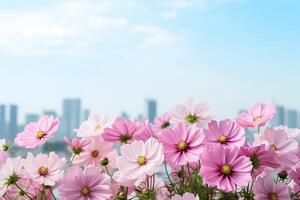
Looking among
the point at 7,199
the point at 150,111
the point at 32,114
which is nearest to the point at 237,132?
the point at 7,199

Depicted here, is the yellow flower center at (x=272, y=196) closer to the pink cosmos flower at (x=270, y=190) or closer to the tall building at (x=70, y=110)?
the pink cosmos flower at (x=270, y=190)

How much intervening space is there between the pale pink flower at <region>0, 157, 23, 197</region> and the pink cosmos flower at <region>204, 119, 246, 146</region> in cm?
26

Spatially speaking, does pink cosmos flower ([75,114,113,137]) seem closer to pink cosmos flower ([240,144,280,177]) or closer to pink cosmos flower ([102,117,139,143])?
pink cosmos flower ([102,117,139,143])

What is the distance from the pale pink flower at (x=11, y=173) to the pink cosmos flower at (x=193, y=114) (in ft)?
0.75

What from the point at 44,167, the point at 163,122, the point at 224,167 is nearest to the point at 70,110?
the point at 163,122

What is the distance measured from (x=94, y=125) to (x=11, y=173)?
0.14m

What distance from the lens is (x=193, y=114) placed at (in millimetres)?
897

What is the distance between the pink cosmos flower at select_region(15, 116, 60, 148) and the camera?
87cm

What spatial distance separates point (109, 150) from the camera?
0.91 meters

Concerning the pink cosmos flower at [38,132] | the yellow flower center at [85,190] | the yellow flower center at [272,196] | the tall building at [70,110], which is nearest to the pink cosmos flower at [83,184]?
the yellow flower center at [85,190]

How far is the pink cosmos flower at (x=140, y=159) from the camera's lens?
29.5 inches

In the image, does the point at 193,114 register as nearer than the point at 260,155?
No

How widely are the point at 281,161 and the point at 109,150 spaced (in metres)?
0.25

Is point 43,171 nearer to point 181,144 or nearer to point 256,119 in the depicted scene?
point 181,144
